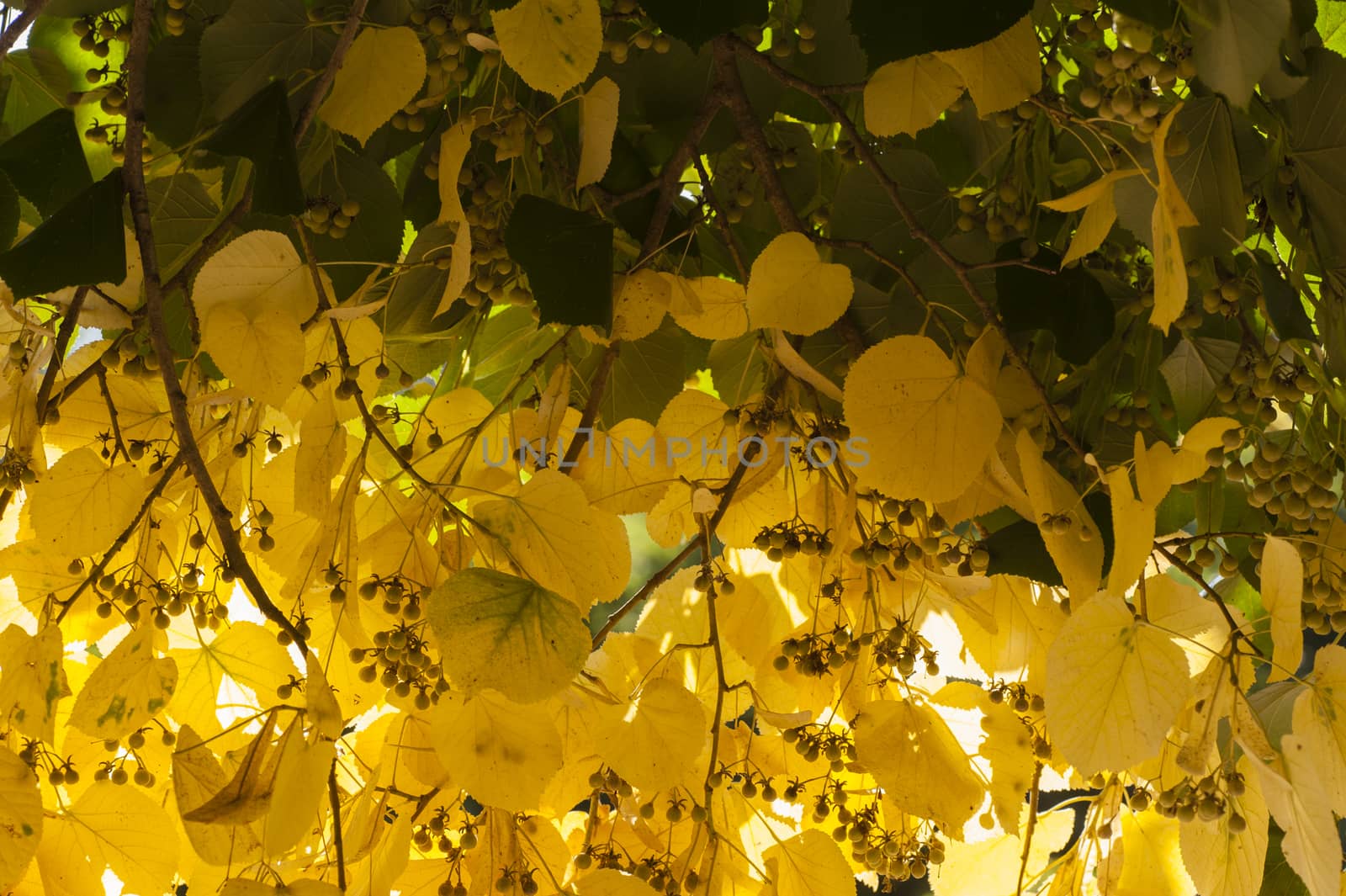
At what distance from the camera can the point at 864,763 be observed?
0.38 meters

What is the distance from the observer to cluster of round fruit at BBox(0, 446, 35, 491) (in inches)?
13.7

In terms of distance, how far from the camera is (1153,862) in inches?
19.5

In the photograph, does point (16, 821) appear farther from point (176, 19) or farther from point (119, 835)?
point (176, 19)

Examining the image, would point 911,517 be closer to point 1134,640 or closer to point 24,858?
point 1134,640

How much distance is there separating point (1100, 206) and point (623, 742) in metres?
0.22

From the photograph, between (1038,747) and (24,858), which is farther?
(1038,747)

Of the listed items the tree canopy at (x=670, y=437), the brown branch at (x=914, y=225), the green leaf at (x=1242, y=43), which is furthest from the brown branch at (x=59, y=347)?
the green leaf at (x=1242, y=43)

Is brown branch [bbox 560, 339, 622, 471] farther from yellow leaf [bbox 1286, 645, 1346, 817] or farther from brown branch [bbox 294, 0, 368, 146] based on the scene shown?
yellow leaf [bbox 1286, 645, 1346, 817]

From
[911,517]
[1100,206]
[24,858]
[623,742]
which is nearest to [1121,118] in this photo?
[1100,206]

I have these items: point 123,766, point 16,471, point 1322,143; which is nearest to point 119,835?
point 123,766

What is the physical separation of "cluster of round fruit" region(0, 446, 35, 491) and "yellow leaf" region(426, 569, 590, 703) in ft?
0.50

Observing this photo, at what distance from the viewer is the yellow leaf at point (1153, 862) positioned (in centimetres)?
49

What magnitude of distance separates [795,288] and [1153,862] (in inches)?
12.8

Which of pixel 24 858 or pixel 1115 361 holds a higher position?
pixel 24 858
